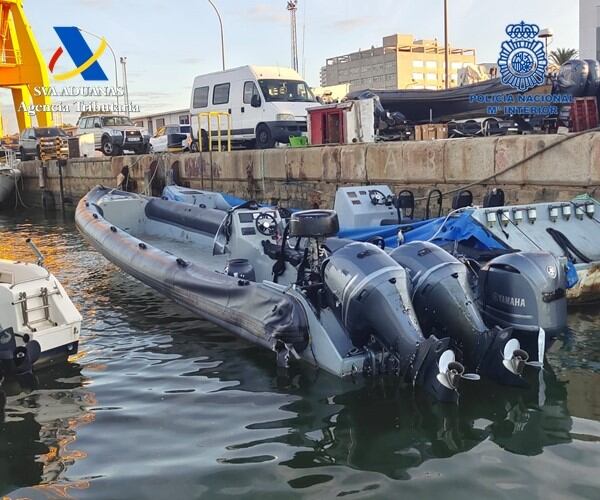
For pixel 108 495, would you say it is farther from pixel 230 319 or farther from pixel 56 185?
pixel 56 185

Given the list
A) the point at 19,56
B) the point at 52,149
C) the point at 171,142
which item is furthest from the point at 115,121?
the point at 19,56

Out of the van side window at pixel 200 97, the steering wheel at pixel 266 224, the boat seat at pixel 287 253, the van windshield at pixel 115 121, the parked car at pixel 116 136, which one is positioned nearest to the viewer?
the boat seat at pixel 287 253

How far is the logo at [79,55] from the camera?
1190 inches

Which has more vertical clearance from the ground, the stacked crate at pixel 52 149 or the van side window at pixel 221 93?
the van side window at pixel 221 93

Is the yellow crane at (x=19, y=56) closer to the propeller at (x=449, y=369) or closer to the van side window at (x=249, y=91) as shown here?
the van side window at (x=249, y=91)

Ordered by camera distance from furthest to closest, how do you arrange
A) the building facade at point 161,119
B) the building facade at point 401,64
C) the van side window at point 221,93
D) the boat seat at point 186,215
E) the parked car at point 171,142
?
1. the building facade at point 401,64
2. the building facade at point 161,119
3. the parked car at point 171,142
4. the van side window at point 221,93
5. the boat seat at point 186,215

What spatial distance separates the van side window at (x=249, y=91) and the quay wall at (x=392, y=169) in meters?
1.76

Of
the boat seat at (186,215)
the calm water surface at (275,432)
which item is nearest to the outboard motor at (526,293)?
the calm water surface at (275,432)

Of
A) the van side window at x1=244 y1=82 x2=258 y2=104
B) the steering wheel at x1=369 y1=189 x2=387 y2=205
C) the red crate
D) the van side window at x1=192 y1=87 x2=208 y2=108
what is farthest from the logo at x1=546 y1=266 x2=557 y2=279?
the van side window at x1=192 y1=87 x2=208 y2=108

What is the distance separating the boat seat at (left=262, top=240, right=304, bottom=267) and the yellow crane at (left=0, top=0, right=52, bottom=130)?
2283 centimetres

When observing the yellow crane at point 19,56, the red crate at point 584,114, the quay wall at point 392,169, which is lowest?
the quay wall at point 392,169

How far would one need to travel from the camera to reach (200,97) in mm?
18203

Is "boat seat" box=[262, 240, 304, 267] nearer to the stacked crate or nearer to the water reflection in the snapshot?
the water reflection

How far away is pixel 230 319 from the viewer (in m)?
5.74
